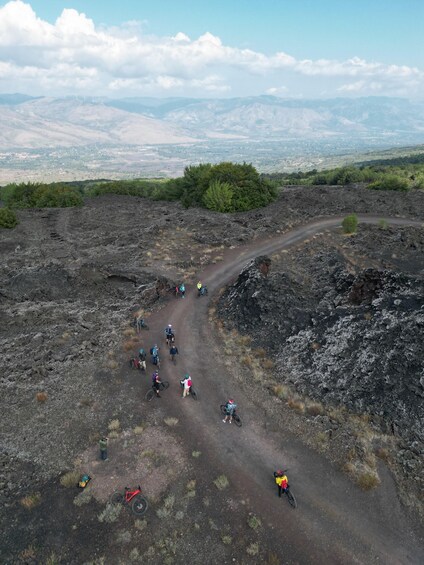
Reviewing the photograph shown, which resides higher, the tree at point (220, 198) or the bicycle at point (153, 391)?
the tree at point (220, 198)

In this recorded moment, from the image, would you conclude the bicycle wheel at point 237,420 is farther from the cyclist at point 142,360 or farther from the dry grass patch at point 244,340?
the dry grass patch at point 244,340

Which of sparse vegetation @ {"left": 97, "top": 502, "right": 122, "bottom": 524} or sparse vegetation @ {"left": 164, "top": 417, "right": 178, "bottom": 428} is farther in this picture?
sparse vegetation @ {"left": 164, "top": 417, "right": 178, "bottom": 428}

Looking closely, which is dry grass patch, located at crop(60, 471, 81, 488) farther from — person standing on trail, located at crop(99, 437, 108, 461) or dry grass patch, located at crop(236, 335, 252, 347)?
dry grass patch, located at crop(236, 335, 252, 347)

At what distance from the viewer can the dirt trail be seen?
18.0 meters

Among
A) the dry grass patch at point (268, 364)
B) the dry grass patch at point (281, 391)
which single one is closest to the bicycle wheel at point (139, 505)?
the dry grass patch at point (281, 391)

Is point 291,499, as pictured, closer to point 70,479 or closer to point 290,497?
point 290,497

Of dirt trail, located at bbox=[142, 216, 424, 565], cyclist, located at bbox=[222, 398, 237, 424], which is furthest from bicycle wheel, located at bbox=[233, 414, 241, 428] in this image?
dirt trail, located at bbox=[142, 216, 424, 565]

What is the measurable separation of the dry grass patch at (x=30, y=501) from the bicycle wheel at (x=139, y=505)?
515cm

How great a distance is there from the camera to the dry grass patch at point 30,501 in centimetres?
1970

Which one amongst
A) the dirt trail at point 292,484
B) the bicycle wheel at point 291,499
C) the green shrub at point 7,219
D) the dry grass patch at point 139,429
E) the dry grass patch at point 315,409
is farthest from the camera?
the green shrub at point 7,219

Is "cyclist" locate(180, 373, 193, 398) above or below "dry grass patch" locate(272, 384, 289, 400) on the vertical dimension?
above

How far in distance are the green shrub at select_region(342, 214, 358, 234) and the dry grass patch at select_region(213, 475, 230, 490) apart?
4630cm

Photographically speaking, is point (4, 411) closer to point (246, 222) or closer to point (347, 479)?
point (347, 479)

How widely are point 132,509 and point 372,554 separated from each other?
11924mm
